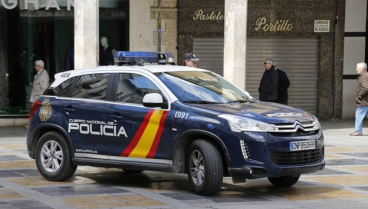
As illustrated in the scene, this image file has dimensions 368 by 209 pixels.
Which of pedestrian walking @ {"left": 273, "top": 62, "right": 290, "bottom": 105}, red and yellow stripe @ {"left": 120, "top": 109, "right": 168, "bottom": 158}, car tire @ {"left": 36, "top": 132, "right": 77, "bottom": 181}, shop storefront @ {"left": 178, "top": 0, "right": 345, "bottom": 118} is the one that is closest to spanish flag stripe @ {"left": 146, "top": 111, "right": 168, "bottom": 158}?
red and yellow stripe @ {"left": 120, "top": 109, "right": 168, "bottom": 158}

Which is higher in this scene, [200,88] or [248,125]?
[200,88]

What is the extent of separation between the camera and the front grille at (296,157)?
1026 cm

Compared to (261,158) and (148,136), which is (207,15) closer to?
(148,136)

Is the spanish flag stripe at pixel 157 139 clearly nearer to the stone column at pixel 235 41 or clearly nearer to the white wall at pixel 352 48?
the stone column at pixel 235 41

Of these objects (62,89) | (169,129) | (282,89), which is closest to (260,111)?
(169,129)

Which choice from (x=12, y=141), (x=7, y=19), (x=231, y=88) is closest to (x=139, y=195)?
(x=231, y=88)

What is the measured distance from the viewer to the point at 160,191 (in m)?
10.9

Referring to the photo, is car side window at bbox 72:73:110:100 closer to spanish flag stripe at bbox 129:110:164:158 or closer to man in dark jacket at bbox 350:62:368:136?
spanish flag stripe at bbox 129:110:164:158

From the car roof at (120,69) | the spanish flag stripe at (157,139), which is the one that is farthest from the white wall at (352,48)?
the spanish flag stripe at (157,139)

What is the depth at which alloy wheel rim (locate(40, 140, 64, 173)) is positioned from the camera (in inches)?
463

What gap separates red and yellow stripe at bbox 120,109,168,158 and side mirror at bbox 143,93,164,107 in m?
0.11

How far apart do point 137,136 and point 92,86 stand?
1.23 metres

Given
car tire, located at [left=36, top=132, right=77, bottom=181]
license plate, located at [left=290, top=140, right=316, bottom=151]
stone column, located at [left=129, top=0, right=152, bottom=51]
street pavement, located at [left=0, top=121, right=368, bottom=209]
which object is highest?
stone column, located at [left=129, top=0, right=152, bottom=51]

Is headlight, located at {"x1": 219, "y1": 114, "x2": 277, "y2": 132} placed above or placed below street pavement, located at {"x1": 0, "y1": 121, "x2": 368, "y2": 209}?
above
